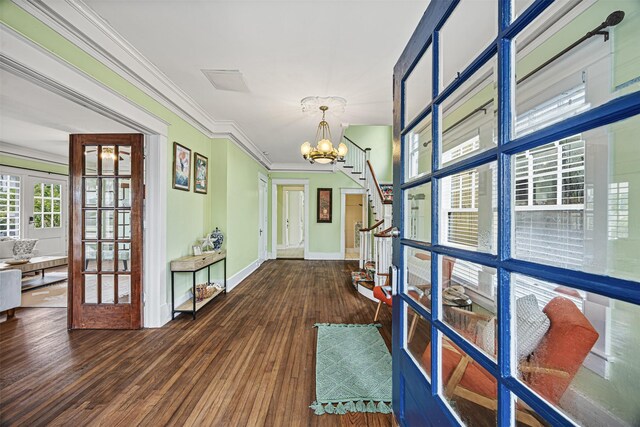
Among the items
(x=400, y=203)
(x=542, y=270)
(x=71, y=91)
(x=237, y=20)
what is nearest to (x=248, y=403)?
(x=400, y=203)

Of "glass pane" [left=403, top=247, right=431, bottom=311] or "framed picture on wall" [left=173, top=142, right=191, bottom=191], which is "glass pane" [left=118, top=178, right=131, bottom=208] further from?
"glass pane" [left=403, top=247, right=431, bottom=311]

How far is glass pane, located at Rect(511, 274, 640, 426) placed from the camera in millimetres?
443

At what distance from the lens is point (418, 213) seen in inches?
45.3

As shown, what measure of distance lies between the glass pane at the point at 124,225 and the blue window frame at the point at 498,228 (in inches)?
121

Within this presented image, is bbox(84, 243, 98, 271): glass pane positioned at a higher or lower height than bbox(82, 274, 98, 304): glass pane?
higher

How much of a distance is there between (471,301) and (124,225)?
3493mm

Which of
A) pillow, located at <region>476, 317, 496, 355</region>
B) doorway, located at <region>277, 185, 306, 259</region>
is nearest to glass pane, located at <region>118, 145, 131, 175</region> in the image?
pillow, located at <region>476, 317, 496, 355</region>

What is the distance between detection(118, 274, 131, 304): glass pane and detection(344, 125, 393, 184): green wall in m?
6.66

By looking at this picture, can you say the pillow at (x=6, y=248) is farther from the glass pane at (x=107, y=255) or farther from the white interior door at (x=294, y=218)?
the white interior door at (x=294, y=218)

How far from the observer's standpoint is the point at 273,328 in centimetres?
309

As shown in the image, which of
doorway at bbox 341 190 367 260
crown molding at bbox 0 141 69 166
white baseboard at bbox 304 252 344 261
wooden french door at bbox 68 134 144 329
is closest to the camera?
wooden french door at bbox 68 134 144 329

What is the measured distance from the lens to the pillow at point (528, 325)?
1.95 feet

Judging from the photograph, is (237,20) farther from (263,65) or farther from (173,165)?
(173,165)

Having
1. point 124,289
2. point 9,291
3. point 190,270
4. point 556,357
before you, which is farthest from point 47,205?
point 556,357
